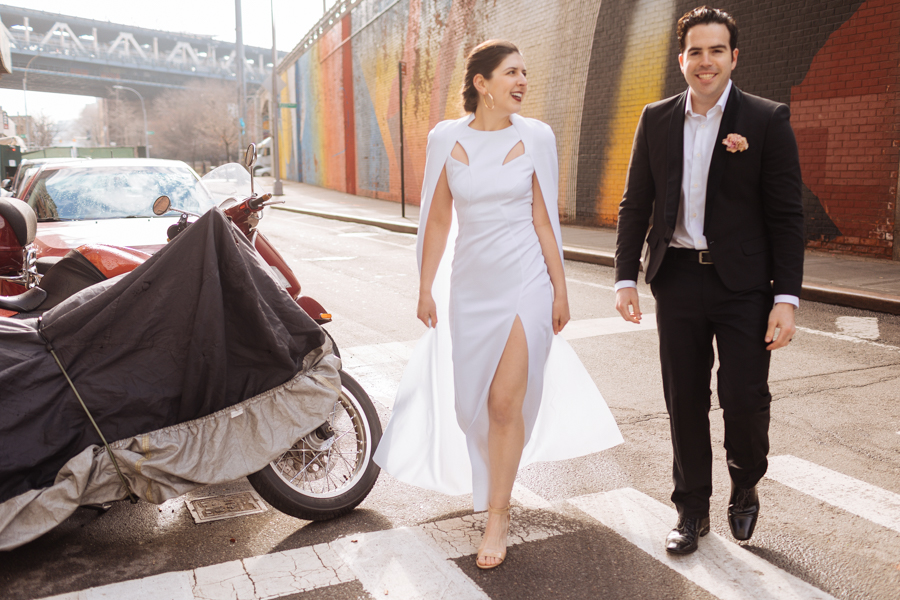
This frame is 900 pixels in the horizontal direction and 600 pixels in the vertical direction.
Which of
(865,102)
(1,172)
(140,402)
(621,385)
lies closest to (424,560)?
(140,402)

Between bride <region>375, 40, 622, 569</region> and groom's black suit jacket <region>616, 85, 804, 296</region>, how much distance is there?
429 millimetres

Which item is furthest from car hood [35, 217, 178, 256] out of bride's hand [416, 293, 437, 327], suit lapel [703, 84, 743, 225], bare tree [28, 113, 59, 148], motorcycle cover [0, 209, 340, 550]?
bare tree [28, 113, 59, 148]

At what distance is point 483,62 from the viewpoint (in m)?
3.03

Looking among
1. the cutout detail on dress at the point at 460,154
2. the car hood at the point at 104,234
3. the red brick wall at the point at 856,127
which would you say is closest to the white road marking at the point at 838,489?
the cutout detail on dress at the point at 460,154

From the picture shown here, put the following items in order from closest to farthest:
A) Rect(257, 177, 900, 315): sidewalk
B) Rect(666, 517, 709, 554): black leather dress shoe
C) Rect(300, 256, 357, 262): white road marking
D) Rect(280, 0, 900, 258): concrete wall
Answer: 1. Rect(666, 517, 709, 554): black leather dress shoe
2. Rect(257, 177, 900, 315): sidewalk
3. Rect(280, 0, 900, 258): concrete wall
4. Rect(300, 256, 357, 262): white road marking

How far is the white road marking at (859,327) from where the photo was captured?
277 inches

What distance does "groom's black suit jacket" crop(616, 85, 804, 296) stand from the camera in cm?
282

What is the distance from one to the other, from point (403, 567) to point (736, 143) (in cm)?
199

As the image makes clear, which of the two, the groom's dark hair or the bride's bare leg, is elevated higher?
the groom's dark hair

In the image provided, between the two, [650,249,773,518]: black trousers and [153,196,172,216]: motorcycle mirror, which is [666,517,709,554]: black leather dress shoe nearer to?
[650,249,773,518]: black trousers

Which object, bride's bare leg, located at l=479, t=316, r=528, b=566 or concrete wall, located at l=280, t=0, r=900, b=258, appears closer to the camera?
bride's bare leg, located at l=479, t=316, r=528, b=566

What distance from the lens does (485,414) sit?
309 cm

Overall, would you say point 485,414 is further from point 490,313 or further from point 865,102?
point 865,102

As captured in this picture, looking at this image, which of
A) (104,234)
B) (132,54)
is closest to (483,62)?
(104,234)
